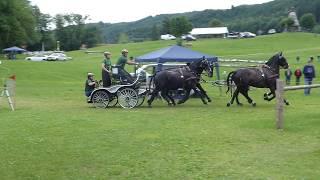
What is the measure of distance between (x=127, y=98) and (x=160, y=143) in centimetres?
828

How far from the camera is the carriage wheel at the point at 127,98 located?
63.8ft

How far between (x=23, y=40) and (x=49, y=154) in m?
84.1

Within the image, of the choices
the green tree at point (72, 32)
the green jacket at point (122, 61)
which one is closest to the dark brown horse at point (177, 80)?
the green jacket at point (122, 61)

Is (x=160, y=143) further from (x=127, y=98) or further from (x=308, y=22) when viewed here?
(x=308, y=22)

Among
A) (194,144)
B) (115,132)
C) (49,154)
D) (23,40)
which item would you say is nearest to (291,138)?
(194,144)

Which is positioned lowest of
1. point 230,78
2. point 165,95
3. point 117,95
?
point 165,95

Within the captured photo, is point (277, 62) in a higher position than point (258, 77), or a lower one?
higher

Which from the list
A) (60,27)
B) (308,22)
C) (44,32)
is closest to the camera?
(44,32)

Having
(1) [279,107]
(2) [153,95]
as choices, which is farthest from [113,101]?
(1) [279,107]

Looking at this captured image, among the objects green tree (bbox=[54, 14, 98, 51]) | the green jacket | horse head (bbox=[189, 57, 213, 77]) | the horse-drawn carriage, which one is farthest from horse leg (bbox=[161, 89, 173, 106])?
green tree (bbox=[54, 14, 98, 51])

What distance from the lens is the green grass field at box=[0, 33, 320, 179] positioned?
893cm

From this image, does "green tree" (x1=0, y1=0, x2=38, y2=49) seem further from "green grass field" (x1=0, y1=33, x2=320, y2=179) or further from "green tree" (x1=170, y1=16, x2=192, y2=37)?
"green grass field" (x1=0, y1=33, x2=320, y2=179)

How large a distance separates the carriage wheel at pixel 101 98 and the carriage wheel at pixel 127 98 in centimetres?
44

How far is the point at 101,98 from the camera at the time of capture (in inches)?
768
